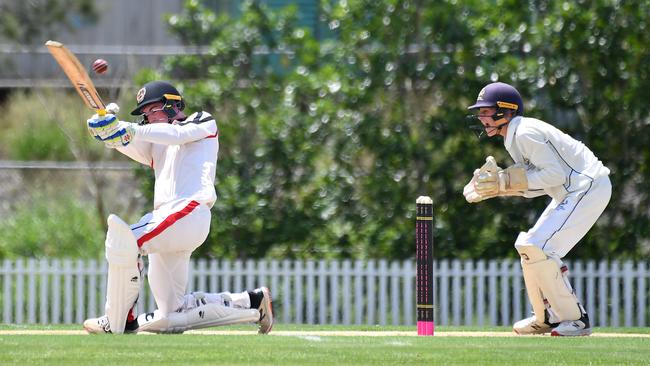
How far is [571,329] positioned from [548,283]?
14.5 inches

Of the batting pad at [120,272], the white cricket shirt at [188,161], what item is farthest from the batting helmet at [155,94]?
the batting pad at [120,272]

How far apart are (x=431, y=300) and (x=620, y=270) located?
690 centimetres

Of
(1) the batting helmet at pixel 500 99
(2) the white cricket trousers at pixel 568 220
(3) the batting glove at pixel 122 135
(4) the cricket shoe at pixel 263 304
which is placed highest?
(1) the batting helmet at pixel 500 99

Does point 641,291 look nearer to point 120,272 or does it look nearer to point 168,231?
point 168,231

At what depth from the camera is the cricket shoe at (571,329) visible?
9148mm

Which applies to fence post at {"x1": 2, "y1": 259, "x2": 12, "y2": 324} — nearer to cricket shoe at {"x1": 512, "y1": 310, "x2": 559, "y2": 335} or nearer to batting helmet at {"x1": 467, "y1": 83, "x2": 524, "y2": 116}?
cricket shoe at {"x1": 512, "y1": 310, "x2": 559, "y2": 335}

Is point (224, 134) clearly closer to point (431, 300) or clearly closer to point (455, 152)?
point (455, 152)

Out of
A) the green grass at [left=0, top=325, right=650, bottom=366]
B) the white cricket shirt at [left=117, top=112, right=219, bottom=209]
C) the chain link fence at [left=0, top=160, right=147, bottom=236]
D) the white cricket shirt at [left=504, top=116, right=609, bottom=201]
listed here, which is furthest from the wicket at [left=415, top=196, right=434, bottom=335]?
the chain link fence at [left=0, top=160, right=147, bottom=236]

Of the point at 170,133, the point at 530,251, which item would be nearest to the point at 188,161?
the point at 170,133

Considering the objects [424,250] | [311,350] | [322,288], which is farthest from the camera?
[322,288]

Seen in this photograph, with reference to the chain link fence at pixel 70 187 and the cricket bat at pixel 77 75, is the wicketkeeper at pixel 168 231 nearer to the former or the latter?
the cricket bat at pixel 77 75

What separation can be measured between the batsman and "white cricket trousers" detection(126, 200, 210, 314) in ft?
6.13

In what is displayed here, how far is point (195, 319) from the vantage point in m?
9.11

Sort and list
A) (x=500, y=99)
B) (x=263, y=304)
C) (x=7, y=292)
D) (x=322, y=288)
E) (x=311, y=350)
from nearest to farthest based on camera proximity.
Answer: (x=311, y=350) < (x=500, y=99) < (x=263, y=304) < (x=322, y=288) < (x=7, y=292)
